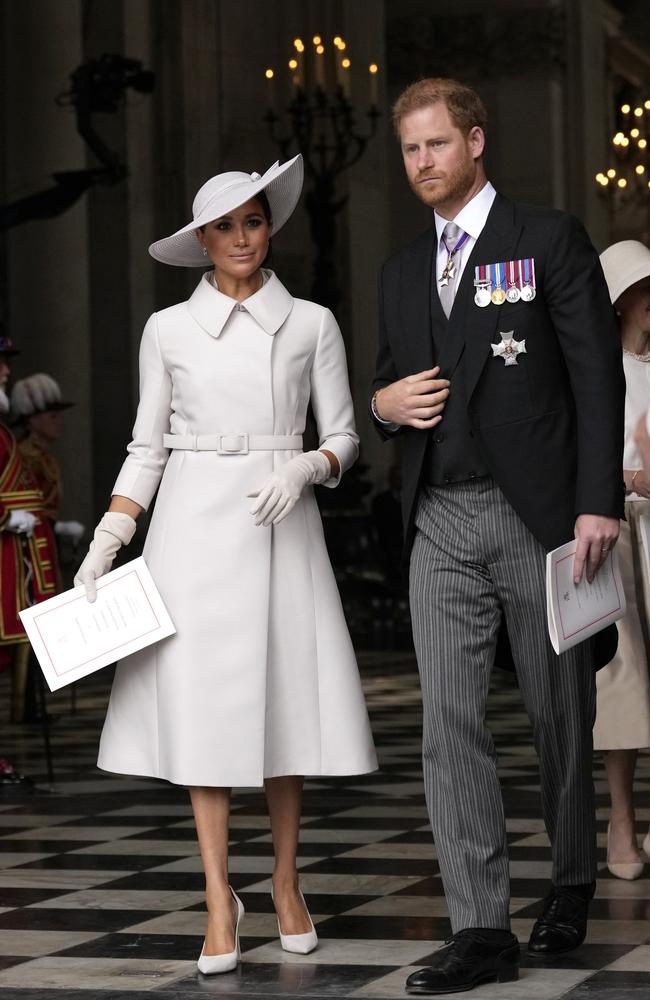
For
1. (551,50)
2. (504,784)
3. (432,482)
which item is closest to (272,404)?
(432,482)

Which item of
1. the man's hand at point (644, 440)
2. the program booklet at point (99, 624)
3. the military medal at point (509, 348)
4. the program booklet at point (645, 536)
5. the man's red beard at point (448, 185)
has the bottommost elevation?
the program booklet at point (99, 624)

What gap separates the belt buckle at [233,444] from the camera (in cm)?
403

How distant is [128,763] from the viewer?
13.1 ft

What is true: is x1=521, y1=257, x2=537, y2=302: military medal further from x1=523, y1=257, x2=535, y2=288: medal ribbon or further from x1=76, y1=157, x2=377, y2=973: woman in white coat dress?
x1=76, y1=157, x2=377, y2=973: woman in white coat dress

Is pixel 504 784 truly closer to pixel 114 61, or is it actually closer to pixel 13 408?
pixel 13 408

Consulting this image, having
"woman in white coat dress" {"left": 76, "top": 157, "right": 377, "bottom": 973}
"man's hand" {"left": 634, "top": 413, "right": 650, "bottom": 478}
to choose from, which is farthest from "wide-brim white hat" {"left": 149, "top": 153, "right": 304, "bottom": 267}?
"man's hand" {"left": 634, "top": 413, "right": 650, "bottom": 478}

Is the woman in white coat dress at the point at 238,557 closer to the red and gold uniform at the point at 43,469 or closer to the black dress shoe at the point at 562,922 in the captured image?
the black dress shoe at the point at 562,922

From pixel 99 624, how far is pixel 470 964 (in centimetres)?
103

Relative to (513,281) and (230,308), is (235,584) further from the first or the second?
(513,281)

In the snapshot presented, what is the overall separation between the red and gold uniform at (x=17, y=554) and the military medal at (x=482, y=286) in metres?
3.86

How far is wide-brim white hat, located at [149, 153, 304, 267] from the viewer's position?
404cm

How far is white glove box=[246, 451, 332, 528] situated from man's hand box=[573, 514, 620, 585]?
1.88 ft

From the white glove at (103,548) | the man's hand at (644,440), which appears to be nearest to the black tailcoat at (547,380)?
the man's hand at (644,440)

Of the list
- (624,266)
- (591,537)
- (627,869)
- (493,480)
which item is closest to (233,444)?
(493,480)
